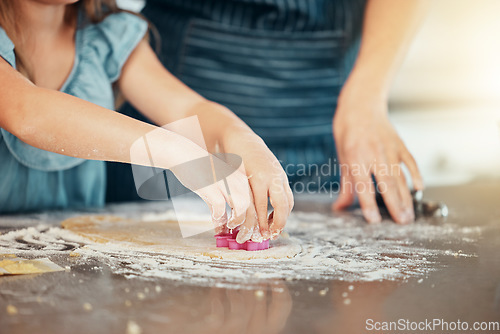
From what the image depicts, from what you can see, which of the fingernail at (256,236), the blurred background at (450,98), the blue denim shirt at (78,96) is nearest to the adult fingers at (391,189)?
the fingernail at (256,236)

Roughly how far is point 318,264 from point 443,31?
212 centimetres

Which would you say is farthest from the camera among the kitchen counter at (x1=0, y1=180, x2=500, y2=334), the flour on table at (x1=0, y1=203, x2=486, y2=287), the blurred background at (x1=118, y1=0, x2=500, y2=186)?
the blurred background at (x1=118, y1=0, x2=500, y2=186)

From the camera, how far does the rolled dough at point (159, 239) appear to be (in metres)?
0.59

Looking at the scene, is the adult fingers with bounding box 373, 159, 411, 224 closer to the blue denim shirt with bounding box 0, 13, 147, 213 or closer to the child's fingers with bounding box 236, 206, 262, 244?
the child's fingers with bounding box 236, 206, 262, 244

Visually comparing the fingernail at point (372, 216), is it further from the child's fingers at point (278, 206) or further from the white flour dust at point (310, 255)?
the child's fingers at point (278, 206)

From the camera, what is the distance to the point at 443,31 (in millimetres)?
2334

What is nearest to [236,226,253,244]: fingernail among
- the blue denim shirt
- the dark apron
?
the blue denim shirt

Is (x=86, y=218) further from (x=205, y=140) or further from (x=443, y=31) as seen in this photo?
(x=443, y=31)

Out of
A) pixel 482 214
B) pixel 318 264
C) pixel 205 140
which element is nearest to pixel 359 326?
pixel 318 264

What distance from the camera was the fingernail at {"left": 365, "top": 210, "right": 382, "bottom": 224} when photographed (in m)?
0.91

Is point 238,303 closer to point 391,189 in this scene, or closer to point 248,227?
point 248,227

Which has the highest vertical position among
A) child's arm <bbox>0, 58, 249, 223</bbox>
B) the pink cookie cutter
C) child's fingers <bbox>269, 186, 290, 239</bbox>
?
child's arm <bbox>0, 58, 249, 223</bbox>

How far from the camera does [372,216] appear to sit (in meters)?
0.91

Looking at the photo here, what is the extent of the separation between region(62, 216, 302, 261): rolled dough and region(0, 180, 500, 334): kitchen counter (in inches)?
4.0
